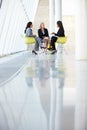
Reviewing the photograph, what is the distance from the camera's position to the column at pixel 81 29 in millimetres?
11109

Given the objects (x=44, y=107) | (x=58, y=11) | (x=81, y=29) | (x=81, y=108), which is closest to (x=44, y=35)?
(x=58, y=11)

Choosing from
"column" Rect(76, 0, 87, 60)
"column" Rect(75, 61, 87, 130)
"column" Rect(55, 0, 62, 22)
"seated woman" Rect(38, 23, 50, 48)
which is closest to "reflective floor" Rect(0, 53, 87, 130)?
"column" Rect(75, 61, 87, 130)

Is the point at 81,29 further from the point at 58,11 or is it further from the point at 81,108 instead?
the point at 58,11

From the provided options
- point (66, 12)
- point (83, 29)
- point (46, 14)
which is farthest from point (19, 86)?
point (46, 14)

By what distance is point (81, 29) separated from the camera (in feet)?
36.5

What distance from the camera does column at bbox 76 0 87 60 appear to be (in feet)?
36.4

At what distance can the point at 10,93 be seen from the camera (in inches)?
160

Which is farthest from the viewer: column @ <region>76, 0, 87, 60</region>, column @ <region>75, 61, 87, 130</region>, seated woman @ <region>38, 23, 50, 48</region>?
seated woman @ <region>38, 23, 50, 48</region>

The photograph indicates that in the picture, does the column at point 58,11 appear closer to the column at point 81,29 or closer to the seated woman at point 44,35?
the seated woman at point 44,35

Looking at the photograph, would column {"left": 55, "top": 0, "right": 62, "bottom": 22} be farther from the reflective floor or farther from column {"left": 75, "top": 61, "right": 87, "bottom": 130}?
column {"left": 75, "top": 61, "right": 87, "bottom": 130}

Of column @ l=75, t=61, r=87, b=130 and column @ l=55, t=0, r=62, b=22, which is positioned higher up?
column @ l=55, t=0, r=62, b=22

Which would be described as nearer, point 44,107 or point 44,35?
point 44,107

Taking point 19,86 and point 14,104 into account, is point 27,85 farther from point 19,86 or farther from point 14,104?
point 14,104

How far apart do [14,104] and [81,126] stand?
1.07 m
